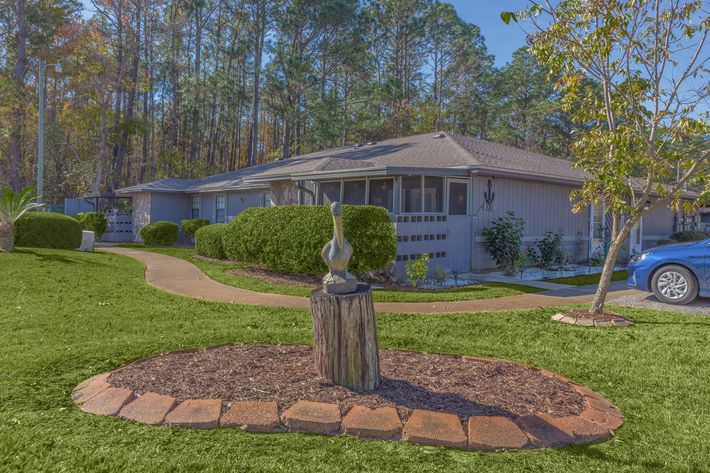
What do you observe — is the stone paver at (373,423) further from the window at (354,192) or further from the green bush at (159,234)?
the green bush at (159,234)

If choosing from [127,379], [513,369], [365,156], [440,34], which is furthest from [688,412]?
[440,34]

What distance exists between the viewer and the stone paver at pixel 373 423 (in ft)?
9.97

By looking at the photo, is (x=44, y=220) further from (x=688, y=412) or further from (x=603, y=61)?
(x=688, y=412)

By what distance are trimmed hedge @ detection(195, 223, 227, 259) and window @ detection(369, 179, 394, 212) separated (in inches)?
177

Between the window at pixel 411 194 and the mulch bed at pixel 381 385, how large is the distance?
24.5 ft

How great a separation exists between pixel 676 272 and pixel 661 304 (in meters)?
0.59

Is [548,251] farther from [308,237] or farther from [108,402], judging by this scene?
[108,402]

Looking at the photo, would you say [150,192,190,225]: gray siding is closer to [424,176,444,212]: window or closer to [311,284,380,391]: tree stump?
[424,176,444,212]: window

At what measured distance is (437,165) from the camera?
12.2 m

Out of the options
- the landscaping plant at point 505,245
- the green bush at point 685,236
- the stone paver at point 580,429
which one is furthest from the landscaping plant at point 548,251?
the stone paver at point 580,429

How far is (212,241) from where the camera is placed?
1470cm

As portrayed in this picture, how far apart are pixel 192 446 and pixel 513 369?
9.42 ft

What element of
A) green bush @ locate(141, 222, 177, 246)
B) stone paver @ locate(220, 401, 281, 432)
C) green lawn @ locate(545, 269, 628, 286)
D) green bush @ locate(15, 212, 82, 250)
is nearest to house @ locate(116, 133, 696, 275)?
green lawn @ locate(545, 269, 628, 286)

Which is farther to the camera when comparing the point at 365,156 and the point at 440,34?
the point at 440,34
